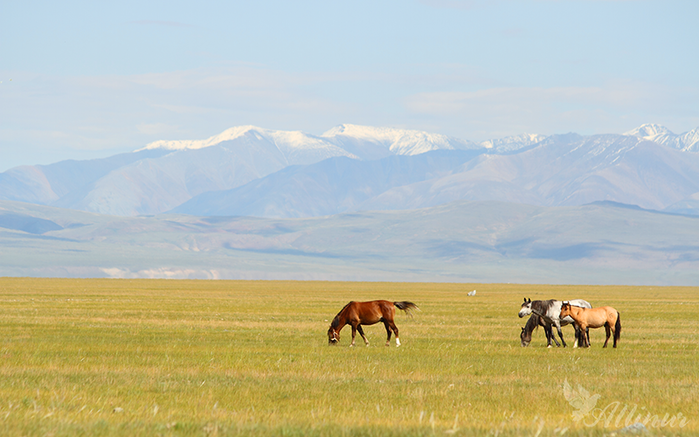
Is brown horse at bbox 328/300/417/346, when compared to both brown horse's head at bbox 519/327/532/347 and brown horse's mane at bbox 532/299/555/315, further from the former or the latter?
brown horse's mane at bbox 532/299/555/315

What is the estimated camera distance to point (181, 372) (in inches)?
816

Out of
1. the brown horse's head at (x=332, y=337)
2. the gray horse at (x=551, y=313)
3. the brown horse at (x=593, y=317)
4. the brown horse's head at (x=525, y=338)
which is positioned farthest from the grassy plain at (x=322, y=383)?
the brown horse at (x=593, y=317)

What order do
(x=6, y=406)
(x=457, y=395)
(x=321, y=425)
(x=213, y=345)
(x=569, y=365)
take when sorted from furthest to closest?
1. (x=213, y=345)
2. (x=569, y=365)
3. (x=457, y=395)
4. (x=6, y=406)
5. (x=321, y=425)

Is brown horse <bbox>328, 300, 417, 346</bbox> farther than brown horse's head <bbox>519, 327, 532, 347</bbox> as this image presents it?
No

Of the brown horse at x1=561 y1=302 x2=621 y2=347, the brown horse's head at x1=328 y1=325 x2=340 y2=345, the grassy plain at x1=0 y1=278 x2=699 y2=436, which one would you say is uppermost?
the brown horse at x1=561 y1=302 x2=621 y2=347

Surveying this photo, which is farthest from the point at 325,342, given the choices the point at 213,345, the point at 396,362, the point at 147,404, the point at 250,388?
the point at 147,404

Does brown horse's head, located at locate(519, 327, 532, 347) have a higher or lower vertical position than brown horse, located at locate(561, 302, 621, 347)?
lower

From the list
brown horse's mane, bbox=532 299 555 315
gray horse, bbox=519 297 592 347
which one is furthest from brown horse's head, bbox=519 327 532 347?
brown horse's mane, bbox=532 299 555 315

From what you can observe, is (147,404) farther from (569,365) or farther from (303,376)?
(569,365)

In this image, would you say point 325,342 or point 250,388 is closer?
point 250,388

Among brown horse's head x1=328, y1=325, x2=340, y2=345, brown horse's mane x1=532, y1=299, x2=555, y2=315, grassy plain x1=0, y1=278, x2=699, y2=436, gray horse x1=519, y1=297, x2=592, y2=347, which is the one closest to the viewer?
grassy plain x1=0, y1=278, x2=699, y2=436

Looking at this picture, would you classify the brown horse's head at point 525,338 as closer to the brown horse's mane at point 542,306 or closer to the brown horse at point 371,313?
the brown horse's mane at point 542,306

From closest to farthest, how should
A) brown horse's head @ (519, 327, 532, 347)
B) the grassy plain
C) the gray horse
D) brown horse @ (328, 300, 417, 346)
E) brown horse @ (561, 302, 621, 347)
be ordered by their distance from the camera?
the grassy plain → brown horse @ (328, 300, 417, 346) → brown horse @ (561, 302, 621, 347) → the gray horse → brown horse's head @ (519, 327, 532, 347)

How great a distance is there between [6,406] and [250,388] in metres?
5.31
